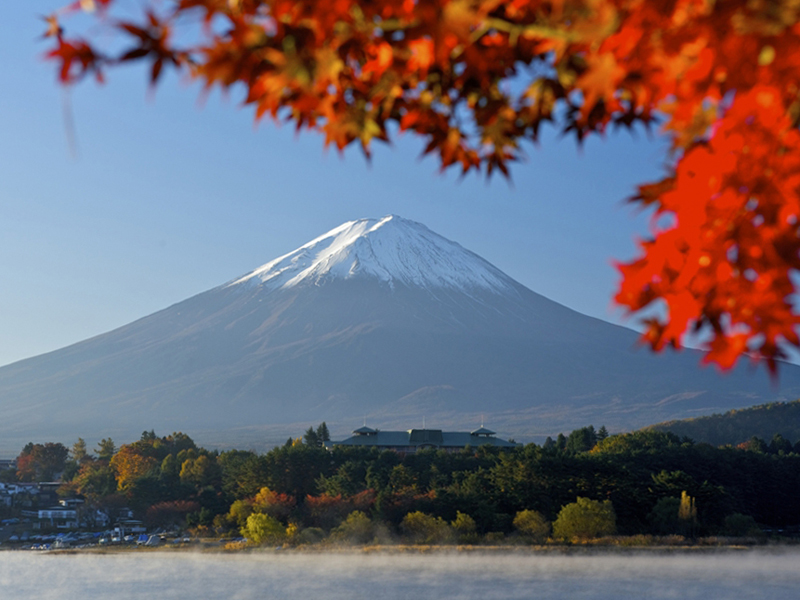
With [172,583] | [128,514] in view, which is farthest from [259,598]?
[128,514]

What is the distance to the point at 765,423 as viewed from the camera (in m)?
99.6

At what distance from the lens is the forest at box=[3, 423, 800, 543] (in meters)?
38.1

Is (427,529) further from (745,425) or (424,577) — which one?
(745,425)

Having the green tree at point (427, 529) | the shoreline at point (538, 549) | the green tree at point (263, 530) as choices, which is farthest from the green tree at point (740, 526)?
the green tree at point (263, 530)

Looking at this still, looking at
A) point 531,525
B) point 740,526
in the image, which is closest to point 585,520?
point 531,525

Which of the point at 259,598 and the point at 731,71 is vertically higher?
the point at 731,71

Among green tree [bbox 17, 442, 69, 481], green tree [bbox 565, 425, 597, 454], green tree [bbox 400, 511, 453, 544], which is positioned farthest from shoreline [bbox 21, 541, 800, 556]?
green tree [bbox 17, 442, 69, 481]

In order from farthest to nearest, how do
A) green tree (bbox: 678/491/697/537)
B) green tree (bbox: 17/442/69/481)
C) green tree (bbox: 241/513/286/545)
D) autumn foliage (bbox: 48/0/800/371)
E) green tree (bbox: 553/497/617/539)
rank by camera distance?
green tree (bbox: 17/442/69/481) < green tree (bbox: 241/513/286/545) < green tree (bbox: 678/491/697/537) < green tree (bbox: 553/497/617/539) < autumn foliage (bbox: 48/0/800/371)

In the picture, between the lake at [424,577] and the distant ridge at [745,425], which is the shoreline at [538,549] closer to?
the lake at [424,577]

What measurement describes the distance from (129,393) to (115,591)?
173 metres

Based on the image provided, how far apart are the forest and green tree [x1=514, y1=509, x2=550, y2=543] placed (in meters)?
0.06

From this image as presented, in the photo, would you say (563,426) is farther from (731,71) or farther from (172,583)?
(731,71)

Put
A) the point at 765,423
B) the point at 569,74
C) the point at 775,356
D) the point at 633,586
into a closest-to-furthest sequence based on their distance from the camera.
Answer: the point at 775,356
the point at 569,74
the point at 633,586
the point at 765,423

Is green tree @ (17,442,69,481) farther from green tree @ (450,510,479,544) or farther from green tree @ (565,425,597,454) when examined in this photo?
green tree @ (450,510,479,544)
